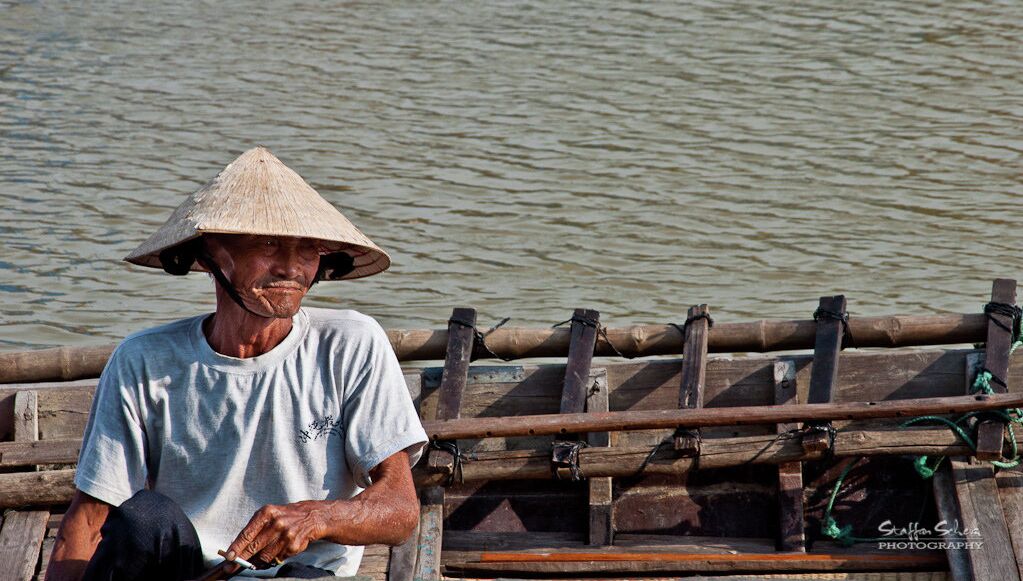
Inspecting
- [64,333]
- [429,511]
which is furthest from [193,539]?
[64,333]

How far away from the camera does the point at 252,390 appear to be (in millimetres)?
2850

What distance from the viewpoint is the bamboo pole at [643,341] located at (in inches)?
192

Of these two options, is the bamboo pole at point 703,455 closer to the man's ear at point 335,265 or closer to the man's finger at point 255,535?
the man's ear at point 335,265

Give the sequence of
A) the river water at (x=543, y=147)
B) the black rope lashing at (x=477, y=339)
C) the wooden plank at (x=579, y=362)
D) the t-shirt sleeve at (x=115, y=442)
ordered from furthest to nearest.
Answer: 1. the river water at (x=543, y=147)
2. the black rope lashing at (x=477, y=339)
3. the wooden plank at (x=579, y=362)
4. the t-shirt sleeve at (x=115, y=442)

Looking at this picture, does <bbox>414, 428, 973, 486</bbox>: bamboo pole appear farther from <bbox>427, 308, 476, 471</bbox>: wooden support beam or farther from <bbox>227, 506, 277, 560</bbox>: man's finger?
<bbox>227, 506, 277, 560</bbox>: man's finger

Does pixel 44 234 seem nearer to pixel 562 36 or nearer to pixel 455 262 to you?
pixel 455 262

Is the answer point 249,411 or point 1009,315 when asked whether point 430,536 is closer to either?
point 249,411

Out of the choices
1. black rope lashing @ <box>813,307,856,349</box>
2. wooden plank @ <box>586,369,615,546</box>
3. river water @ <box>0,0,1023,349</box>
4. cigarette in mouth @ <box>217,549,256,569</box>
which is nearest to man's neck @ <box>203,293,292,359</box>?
cigarette in mouth @ <box>217,549,256,569</box>

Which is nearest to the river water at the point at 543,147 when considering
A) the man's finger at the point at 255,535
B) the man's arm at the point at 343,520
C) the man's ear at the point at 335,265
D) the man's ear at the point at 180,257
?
the man's ear at the point at 335,265

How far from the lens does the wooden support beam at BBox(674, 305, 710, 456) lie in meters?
4.31

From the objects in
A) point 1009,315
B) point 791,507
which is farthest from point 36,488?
point 1009,315

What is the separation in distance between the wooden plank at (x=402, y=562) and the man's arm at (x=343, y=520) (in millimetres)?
1108

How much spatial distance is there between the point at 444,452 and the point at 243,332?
152cm

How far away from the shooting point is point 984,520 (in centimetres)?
406
